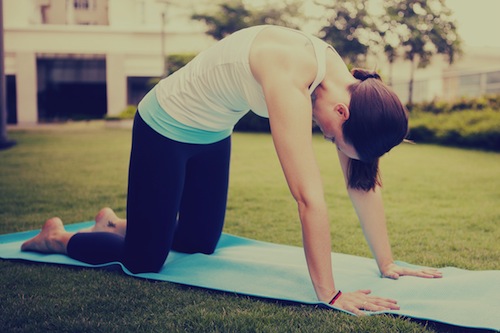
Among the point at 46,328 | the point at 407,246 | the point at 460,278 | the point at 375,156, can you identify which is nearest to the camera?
the point at 46,328

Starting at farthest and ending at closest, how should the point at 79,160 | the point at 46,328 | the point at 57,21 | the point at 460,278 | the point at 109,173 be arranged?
the point at 57,21 → the point at 79,160 → the point at 109,173 → the point at 460,278 → the point at 46,328

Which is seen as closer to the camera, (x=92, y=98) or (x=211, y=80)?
(x=211, y=80)

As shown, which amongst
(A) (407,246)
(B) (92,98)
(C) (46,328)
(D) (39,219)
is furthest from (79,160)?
(B) (92,98)

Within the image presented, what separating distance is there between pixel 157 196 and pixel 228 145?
50 cm

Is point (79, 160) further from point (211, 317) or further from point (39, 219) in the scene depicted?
point (211, 317)

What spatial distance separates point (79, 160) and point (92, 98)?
17376 millimetres

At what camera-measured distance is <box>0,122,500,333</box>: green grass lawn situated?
69.3 inches

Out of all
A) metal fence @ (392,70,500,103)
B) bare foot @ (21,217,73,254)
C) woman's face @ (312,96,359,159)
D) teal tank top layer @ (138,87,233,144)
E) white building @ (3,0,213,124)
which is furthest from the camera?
white building @ (3,0,213,124)

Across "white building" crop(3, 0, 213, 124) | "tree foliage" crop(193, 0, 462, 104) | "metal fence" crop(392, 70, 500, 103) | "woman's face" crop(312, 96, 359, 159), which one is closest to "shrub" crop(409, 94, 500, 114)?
"metal fence" crop(392, 70, 500, 103)

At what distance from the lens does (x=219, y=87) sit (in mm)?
2025

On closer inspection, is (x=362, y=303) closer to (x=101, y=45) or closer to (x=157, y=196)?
(x=157, y=196)

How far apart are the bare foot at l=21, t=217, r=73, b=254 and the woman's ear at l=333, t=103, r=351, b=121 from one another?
156cm

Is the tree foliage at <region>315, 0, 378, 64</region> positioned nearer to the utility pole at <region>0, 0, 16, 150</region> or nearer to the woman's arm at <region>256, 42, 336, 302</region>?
the utility pole at <region>0, 0, 16, 150</region>

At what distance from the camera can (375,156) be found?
1932 mm
